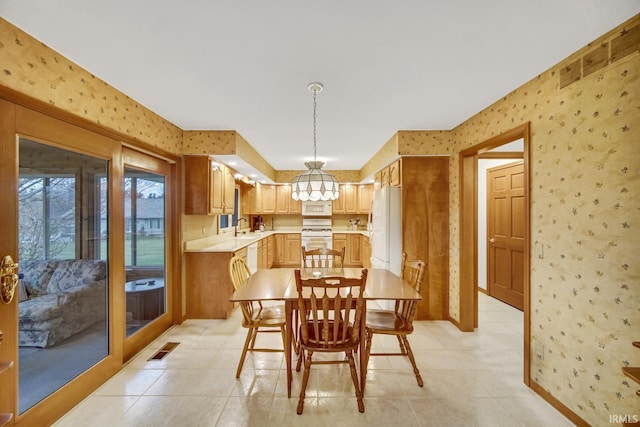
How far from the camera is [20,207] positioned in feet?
5.24

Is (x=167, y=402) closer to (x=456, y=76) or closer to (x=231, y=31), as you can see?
(x=231, y=31)

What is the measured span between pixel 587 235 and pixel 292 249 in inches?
211

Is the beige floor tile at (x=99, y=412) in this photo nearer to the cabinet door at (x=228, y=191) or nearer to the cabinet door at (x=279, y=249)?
the cabinet door at (x=228, y=191)

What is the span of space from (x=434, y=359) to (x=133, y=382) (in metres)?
2.56

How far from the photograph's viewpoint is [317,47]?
1.73m

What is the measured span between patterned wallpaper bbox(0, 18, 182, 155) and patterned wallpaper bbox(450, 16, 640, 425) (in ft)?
11.0

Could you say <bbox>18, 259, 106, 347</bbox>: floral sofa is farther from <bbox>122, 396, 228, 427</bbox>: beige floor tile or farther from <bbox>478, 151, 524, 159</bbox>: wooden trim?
<bbox>478, 151, 524, 159</bbox>: wooden trim

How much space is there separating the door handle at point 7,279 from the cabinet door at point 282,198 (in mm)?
5194

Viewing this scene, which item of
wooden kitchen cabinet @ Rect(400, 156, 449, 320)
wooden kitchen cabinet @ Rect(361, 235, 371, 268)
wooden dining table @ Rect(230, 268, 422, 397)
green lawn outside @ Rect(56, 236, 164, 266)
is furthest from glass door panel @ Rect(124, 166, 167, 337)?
wooden kitchen cabinet @ Rect(361, 235, 371, 268)

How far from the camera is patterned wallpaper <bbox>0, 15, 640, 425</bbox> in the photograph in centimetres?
148

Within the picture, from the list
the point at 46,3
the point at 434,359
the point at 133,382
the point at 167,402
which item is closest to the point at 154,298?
the point at 133,382

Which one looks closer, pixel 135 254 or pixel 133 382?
pixel 133 382

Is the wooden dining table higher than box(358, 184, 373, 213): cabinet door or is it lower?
lower

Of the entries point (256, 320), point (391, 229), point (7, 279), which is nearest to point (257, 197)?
point (391, 229)
